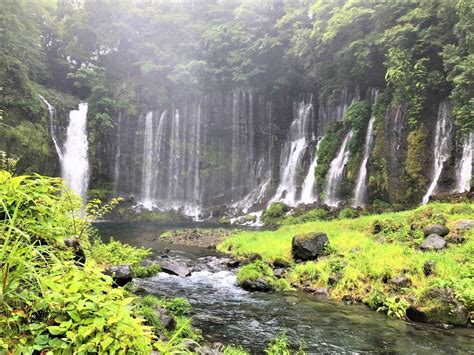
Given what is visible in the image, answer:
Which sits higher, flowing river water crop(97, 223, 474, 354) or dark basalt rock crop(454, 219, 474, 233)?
dark basalt rock crop(454, 219, 474, 233)

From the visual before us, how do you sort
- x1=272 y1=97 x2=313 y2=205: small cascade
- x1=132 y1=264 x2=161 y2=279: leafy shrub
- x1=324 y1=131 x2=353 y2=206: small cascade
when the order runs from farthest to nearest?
x1=272 y1=97 x2=313 y2=205: small cascade
x1=324 y1=131 x2=353 y2=206: small cascade
x1=132 y1=264 x2=161 y2=279: leafy shrub

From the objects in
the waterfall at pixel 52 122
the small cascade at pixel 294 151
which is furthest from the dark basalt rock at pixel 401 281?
the waterfall at pixel 52 122

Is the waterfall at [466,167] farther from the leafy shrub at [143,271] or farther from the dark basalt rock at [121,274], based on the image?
the dark basalt rock at [121,274]

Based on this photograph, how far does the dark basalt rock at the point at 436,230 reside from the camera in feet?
36.7

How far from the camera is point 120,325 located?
2.49 meters

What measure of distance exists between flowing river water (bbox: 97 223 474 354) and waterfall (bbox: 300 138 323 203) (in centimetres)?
2290

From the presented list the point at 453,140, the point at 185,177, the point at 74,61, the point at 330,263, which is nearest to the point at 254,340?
the point at 330,263

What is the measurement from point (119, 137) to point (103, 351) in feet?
141

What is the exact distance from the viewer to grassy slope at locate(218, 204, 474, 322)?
27.6 feet

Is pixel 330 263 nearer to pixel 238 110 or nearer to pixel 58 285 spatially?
pixel 58 285

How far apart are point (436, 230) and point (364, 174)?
53.4 feet

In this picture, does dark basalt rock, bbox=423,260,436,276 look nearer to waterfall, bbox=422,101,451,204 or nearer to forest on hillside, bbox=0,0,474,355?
forest on hillside, bbox=0,0,474,355

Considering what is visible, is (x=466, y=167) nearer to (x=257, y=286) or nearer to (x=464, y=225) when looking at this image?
(x=464, y=225)

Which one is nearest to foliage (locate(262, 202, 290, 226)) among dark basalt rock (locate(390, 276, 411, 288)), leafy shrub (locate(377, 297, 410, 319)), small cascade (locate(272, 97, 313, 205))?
small cascade (locate(272, 97, 313, 205))
